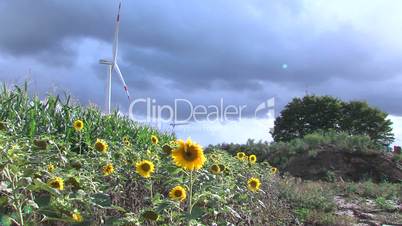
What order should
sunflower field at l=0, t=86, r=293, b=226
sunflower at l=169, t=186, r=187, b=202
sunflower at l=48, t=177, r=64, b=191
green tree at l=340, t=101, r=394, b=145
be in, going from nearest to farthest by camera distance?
sunflower field at l=0, t=86, r=293, b=226 < sunflower at l=48, t=177, r=64, b=191 < sunflower at l=169, t=186, r=187, b=202 < green tree at l=340, t=101, r=394, b=145

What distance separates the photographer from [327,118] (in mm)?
27688

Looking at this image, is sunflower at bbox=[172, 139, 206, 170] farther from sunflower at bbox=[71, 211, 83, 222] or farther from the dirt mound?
the dirt mound

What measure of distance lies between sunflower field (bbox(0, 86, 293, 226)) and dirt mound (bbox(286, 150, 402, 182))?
7395mm

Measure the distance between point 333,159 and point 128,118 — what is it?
6230 millimetres

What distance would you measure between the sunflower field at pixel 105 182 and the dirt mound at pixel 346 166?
7395 millimetres

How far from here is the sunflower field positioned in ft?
7.73

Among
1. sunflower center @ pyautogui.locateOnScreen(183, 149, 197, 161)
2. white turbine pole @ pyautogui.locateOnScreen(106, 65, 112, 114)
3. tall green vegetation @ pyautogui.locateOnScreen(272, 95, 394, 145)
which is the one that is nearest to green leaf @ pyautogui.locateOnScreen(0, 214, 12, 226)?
sunflower center @ pyautogui.locateOnScreen(183, 149, 197, 161)

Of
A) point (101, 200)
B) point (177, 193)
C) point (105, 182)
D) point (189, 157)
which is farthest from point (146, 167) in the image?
point (101, 200)

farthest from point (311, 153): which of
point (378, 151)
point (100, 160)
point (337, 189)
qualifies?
point (100, 160)

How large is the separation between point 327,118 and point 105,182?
25.1m

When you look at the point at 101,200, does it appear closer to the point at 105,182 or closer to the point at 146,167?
the point at 146,167

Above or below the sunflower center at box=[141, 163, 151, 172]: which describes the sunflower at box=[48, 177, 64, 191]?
below

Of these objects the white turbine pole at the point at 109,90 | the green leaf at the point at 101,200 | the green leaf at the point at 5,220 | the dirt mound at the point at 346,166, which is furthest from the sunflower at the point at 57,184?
the dirt mound at the point at 346,166

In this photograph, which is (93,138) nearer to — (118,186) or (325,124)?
(118,186)
